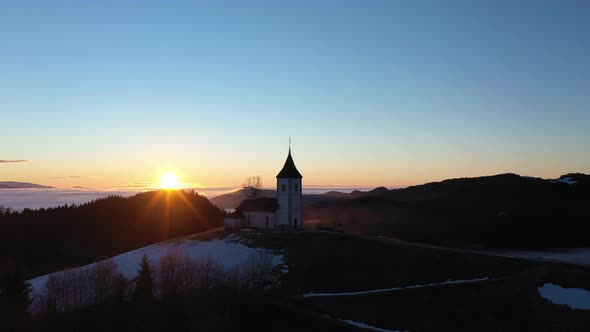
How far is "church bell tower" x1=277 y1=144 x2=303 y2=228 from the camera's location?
83.0 metres

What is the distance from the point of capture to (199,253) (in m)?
73.2

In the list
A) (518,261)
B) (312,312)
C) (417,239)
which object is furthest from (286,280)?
(417,239)

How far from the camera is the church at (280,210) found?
272 feet

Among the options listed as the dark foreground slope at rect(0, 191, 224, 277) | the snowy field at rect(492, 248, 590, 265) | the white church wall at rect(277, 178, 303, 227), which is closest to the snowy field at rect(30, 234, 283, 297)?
the white church wall at rect(277, 178, 303, 227)

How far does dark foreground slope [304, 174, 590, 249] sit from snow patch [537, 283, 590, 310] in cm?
3974

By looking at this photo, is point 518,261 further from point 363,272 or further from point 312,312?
point 312,312

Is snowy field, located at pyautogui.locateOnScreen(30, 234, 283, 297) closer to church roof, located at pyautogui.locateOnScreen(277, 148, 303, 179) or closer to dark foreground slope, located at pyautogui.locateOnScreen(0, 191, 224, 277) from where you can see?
church roof, located at pyautogui.locateOnScreen(277, 148, 303, 179)

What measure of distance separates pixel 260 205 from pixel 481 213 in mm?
67174

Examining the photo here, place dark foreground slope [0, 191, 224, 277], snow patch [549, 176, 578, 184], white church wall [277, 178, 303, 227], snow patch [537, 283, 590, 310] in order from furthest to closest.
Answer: snow patch [549, 176, 578, 184] < dark foreground slope [0, 191, 224, 277] < white church wall [277, 178, 303, 227] < snow patch [537, 283, 590, 310]

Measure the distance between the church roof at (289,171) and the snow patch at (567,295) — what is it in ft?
139

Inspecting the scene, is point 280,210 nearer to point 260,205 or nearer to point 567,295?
point 260,205

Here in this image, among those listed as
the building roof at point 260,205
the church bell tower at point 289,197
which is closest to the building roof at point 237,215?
the building roof at point 260,205

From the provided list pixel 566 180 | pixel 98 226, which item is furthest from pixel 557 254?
pixel 98 226

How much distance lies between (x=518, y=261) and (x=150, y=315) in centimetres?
4350
